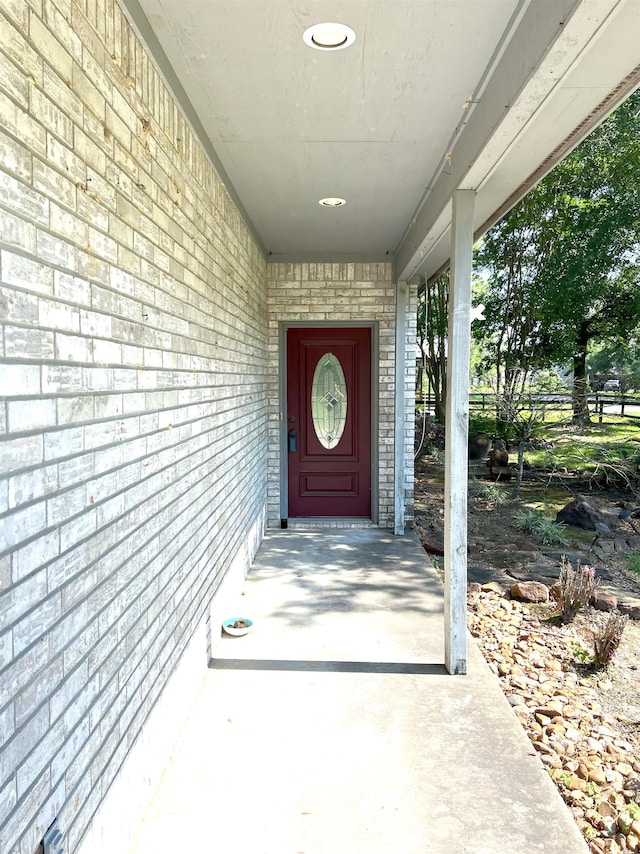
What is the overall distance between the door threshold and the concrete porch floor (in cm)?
219

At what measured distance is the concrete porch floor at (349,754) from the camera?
2018mm

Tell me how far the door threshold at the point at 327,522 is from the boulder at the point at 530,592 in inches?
74.0

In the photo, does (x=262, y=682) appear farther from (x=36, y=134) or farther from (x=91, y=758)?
(x=36, y=134)

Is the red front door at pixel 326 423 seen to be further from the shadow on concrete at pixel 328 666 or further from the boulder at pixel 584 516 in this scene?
the shadow on concrete at pixel 328 666

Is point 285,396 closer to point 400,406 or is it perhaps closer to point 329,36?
point 400,406

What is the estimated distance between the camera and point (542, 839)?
2008mm

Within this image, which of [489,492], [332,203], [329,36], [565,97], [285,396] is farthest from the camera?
[489,492]

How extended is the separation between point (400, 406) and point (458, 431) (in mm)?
2692

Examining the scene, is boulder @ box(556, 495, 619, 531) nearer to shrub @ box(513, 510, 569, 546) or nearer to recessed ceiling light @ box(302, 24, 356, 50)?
shrub @ box(513, 510, 569, 546)

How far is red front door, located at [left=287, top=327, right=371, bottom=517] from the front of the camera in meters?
6.16

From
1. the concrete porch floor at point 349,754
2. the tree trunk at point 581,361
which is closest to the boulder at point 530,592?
the concrete porch floor at point 349,754

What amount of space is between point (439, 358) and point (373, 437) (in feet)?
20.5

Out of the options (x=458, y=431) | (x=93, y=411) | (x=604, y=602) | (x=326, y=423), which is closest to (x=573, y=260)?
(x=326, y=423)

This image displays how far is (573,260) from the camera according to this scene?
8883 mm
